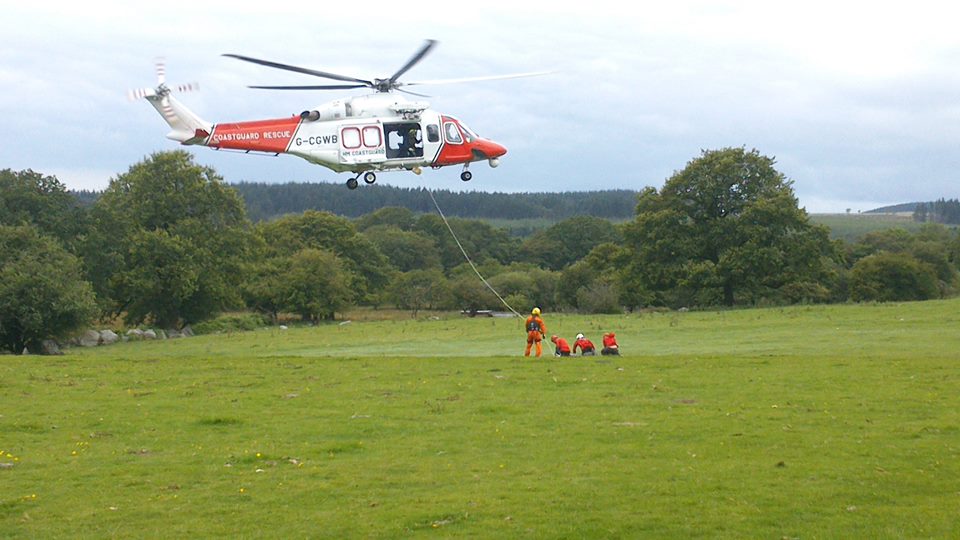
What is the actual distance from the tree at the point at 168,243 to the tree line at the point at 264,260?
0.09 metres

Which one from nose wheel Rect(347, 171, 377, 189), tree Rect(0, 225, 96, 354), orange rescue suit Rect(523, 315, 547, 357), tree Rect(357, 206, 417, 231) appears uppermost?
tree Rect(357, 206, 417, 231)

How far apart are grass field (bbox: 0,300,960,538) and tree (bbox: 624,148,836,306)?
32.3 metres

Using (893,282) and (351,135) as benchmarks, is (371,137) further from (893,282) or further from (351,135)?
(893,282)

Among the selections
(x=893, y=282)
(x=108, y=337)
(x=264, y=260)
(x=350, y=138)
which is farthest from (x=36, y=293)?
(x=893, y=282)

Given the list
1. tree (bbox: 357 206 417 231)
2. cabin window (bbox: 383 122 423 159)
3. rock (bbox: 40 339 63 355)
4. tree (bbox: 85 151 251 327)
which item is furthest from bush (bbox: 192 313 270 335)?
tree (bbox: 357 206 417 231)

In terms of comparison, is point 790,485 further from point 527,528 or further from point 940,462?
point 527,528

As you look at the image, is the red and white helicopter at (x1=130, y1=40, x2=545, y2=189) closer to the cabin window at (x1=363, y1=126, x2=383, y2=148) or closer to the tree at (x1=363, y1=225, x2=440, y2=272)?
the cabin window at (x1=363, y1=126, x2=383, y2=148)

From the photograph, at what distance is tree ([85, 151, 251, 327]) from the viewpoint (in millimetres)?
68125

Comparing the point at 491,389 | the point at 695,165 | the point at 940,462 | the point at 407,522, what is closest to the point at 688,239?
the point at 695,165

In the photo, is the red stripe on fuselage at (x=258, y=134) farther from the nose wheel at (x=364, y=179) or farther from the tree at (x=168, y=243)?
the tree at (x=168, y=243)

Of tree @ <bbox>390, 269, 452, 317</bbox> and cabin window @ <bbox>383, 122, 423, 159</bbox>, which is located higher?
cabin window @ <bbox>383, 122, 423, 159</bbox>

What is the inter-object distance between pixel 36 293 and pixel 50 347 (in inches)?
187

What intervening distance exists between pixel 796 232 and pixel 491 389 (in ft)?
153

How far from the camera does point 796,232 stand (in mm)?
70000
